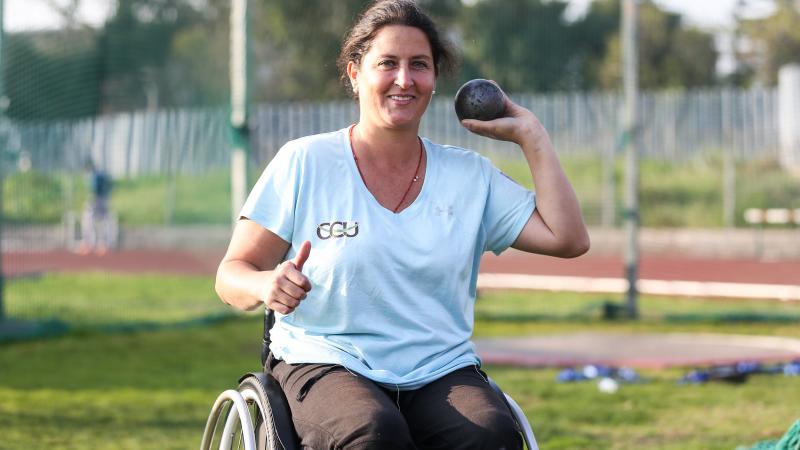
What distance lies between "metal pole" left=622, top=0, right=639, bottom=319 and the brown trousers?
738 centimetres

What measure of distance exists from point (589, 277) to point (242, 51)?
6760 millimetres

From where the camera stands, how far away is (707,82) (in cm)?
2530

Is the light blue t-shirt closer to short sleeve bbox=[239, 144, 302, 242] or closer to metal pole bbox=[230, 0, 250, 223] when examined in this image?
short sleeve bbox=[239, 144, 302, 242]

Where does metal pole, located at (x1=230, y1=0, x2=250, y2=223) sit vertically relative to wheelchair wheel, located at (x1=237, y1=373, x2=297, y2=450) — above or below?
above

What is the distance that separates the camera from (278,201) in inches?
135

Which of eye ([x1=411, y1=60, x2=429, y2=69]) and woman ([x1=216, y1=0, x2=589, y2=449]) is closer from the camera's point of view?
woman ([x1=216, y1=0, x2=589, y2=449])

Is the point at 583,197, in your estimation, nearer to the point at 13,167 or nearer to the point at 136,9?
the point at 136,9

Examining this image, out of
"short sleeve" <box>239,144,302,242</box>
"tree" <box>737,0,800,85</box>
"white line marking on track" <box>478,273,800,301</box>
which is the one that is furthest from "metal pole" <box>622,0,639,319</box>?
"tree" <box>737,0,800,85</box>

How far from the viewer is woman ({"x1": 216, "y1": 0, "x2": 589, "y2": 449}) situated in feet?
10.7

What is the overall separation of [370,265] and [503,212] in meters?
0.48

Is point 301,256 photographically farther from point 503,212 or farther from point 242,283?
point 503,212

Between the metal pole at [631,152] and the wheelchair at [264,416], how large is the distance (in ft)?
23.8

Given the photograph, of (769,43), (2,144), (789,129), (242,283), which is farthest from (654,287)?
(769,43)

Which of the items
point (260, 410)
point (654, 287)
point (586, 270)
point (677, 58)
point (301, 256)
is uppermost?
point (677, 58)
